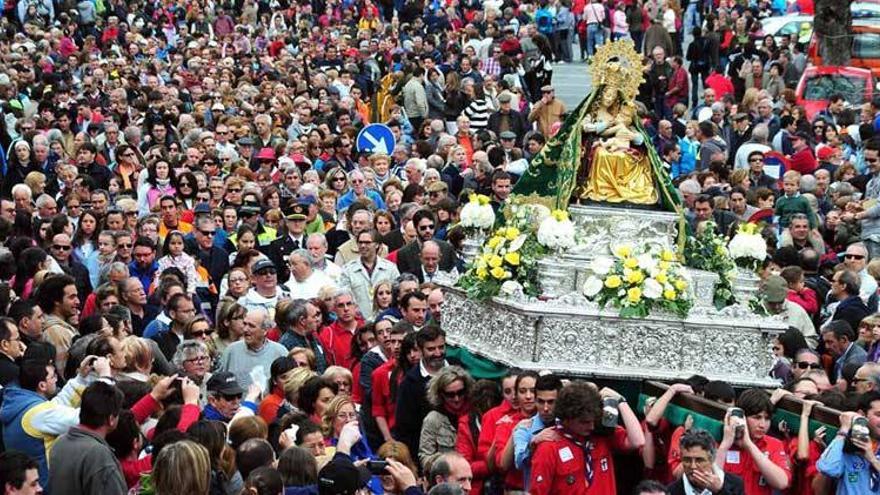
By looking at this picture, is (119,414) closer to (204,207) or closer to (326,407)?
(326,407)

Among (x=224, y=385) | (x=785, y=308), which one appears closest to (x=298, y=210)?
(x=785, y=308)

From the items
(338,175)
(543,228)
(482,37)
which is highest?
(543,228)

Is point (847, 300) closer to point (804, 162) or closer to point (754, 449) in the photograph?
point (754, 449)

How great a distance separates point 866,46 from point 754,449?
2335 centimetres

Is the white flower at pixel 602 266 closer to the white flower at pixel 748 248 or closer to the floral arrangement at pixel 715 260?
the floral arrangement at pixel 715 260

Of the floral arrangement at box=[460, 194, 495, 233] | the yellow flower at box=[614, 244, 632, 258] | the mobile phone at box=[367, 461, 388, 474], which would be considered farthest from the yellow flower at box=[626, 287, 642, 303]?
the mobile phone at box=[367, 461, 388, 474]

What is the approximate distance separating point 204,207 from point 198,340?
5161mm

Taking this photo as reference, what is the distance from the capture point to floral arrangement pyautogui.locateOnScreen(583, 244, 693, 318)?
47.0 feet

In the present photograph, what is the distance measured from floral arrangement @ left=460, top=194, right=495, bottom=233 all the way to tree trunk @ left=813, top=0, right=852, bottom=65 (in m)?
18.6

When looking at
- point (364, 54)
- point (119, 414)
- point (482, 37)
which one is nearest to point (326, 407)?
point (119, 414)

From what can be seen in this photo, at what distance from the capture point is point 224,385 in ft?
42.0

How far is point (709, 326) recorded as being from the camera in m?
14.4

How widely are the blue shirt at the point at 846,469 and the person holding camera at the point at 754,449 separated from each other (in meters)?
0.28

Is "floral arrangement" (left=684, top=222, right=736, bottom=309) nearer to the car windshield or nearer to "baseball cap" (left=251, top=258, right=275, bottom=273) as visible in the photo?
"baseball cap" (left=251, top=258, right=275, bottom=273)
